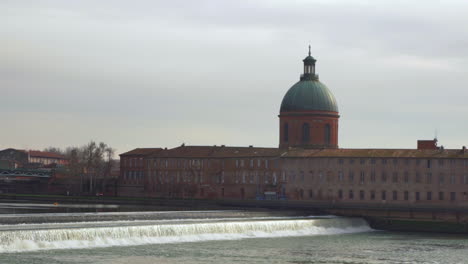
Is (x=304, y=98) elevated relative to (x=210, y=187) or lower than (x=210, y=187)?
elevated

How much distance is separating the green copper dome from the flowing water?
50.4 metres

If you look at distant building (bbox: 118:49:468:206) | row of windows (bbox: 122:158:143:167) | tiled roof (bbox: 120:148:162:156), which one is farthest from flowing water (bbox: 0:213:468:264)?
tiled roof (bbox: 120:148:162:156)

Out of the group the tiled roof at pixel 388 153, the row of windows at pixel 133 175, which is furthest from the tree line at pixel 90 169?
the tiled roof at pixel 388 153

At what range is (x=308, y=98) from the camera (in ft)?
453

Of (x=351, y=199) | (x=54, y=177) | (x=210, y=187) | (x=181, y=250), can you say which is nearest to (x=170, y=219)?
(x=181, y=250)

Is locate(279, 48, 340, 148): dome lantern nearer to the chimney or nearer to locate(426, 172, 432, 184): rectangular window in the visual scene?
the chimney

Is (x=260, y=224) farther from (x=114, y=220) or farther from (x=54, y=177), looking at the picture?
(x=54, y=177)

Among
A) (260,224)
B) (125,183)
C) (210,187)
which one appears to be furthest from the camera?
(125,183)

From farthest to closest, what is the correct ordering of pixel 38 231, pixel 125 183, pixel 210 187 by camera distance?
pixel 125 183
pixel 210 187
pixel 38 231

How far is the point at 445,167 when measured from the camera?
11169 cm

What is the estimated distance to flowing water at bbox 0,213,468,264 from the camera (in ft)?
205

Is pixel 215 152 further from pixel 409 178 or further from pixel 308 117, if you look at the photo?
pixel 409 178

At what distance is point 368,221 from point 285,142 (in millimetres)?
40637

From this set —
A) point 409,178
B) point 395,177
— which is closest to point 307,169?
point 395,177
